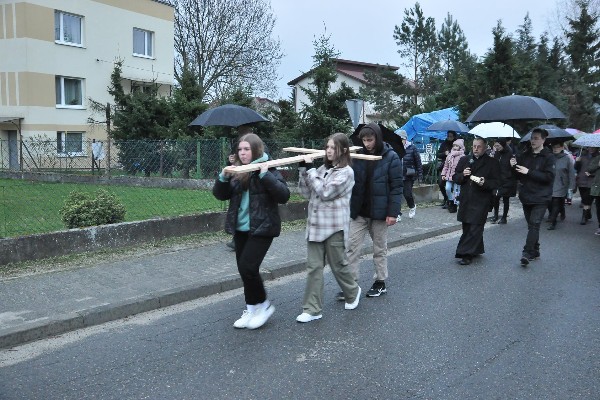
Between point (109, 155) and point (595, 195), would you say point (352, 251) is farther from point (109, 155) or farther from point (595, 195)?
point (109, 155)

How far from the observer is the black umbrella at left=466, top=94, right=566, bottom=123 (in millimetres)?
8234

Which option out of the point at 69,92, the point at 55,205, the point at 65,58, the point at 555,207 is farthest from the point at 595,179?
the point at 69,92

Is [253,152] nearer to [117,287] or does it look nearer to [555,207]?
[117,287]

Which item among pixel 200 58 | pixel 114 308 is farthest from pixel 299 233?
pixel 200 58

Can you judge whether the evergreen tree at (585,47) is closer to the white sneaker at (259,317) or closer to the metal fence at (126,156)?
the metal fence at (126,156)

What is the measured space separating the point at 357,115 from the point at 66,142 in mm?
9515

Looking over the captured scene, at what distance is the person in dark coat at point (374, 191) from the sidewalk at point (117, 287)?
5.39ft

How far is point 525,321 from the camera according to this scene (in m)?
5.49

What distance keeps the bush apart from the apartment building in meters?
16.8

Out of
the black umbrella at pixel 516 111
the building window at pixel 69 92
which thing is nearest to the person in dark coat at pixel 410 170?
the black umbrella at pixel 516 111

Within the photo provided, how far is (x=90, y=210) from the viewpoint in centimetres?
840

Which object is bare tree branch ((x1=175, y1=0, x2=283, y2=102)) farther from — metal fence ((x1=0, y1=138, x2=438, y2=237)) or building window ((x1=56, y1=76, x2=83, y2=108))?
metal fence ((x1=0, y1=138, x2=438, y2=237))

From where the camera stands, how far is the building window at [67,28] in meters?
26.9

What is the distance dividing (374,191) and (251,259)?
175 cm
